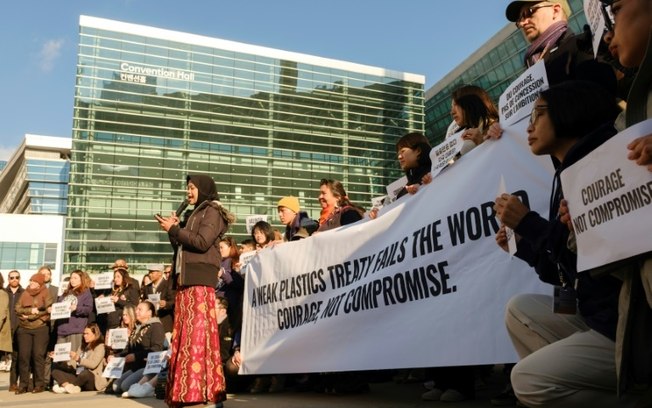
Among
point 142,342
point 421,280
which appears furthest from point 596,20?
point 142,342

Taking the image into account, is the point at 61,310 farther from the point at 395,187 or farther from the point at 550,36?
the point at 550,36

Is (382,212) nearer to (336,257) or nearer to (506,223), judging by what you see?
(336,257)

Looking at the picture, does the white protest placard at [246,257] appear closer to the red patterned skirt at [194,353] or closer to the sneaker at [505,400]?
the red patterned skirt at [194,353]

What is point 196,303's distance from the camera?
3848 mm

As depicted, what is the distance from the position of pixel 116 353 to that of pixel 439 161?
582 cm

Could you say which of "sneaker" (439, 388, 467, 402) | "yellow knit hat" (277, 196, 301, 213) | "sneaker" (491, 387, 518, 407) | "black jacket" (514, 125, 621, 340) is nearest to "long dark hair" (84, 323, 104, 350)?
"yellow knit hat" (277, 196, 301, 213)

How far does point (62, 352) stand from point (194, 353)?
445cm

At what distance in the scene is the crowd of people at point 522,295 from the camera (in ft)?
4.93

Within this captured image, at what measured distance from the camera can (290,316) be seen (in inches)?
168

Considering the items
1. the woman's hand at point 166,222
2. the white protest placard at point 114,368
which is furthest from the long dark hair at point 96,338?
the woman's hand at point 166,222

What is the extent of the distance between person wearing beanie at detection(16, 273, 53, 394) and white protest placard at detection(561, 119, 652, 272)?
7597 mm

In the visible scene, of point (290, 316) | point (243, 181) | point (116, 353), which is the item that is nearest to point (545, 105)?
point (290, 316)

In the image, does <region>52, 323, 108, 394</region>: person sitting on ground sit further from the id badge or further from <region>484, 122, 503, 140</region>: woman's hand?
the id badge

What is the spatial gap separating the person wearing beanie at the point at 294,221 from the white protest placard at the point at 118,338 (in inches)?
125
